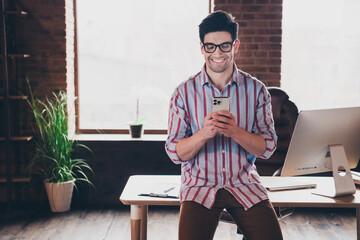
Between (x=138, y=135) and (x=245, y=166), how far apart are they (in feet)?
7.25

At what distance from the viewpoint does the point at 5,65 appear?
3631mm

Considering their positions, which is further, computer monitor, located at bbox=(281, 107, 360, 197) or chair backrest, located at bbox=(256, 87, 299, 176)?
chair backrest, located at bbox=(256, 87, 299, 176)

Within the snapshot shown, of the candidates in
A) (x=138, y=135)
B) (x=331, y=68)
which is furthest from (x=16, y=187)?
(x=331, y=68)

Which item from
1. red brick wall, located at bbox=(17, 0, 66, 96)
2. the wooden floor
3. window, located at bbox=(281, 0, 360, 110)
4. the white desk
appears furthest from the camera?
window, located at bbox=(281, 0, 360, 110)

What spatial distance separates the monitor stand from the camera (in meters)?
1.87

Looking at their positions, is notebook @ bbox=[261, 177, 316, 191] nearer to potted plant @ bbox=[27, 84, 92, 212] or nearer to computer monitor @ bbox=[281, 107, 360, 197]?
computer monitor @ bbox=[281, 107, 360, 197]

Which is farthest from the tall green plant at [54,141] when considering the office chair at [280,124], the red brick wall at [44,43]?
the office chair at [280,124]

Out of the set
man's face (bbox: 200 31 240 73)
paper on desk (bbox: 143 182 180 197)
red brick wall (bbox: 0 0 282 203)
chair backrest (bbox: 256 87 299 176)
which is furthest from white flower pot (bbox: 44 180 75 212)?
man's face (bbox: 200 31 240 73)

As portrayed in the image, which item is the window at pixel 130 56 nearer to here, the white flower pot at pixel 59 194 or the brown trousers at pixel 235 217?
the white flower pot at pixel 59 194

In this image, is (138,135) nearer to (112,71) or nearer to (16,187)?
(112,71)

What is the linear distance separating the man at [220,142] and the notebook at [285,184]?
0.42 feet

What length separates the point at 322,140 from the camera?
6.22 feet

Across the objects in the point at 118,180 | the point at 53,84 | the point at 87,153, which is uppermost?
the point at 53,84

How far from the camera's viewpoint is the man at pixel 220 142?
169cm
